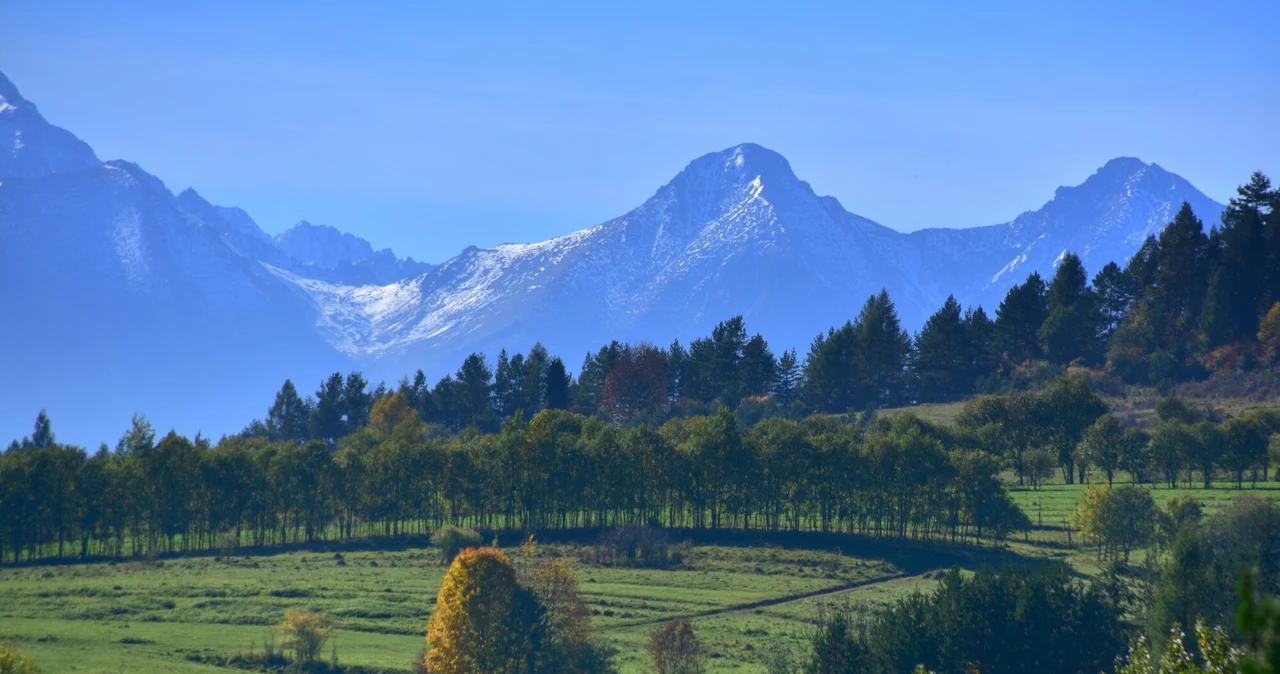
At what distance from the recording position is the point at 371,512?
4454 inches

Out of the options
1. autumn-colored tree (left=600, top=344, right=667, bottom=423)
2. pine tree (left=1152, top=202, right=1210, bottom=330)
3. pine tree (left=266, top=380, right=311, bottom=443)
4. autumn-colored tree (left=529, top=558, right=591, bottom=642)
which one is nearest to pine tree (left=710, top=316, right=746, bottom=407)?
autumn-colored tree (left=600, top=344, right=667, bottom=423)

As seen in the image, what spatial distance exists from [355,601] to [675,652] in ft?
92.4

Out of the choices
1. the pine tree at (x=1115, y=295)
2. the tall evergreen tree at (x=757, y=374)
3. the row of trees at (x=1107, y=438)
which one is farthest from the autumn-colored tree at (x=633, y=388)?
the pine tree at (x=1115, y=295)

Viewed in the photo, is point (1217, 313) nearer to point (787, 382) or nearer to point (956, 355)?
point (956, 355)

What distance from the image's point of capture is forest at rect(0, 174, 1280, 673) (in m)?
60.4

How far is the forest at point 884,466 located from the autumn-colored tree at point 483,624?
0.62 m

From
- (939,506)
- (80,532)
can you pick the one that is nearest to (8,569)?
(80,532)

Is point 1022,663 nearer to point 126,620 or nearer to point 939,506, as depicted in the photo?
point 939,506

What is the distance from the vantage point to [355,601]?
80.4 m

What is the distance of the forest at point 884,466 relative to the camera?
6044cm

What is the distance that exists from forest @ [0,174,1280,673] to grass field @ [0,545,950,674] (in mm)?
5980

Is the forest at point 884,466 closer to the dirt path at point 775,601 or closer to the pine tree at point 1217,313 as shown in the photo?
the pine tree at point 1217,313

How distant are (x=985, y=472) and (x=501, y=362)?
9193 cm

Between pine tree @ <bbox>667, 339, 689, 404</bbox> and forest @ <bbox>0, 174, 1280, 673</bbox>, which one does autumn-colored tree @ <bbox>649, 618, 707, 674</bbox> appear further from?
pine tree @ <bbox>667, 339, 689, 404</bbox>
